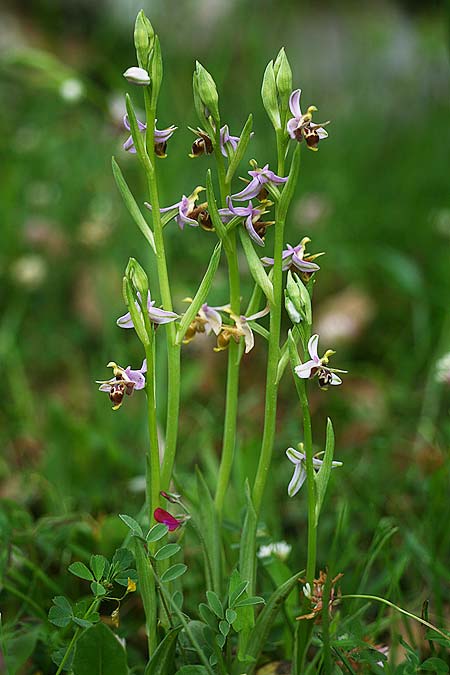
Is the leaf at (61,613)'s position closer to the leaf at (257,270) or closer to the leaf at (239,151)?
the leaf at (257,270)

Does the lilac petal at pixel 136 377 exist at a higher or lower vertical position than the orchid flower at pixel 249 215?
lower

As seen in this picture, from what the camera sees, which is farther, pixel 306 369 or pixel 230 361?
pixel 230 361

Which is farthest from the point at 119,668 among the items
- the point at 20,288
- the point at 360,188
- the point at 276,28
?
the point at 276,28

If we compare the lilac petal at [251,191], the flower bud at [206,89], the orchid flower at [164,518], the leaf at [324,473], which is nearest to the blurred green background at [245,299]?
the leaf at [324,473]

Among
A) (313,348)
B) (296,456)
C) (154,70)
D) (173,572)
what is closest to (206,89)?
(154,70)

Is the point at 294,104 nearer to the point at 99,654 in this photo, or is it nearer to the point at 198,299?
the point at 198,299

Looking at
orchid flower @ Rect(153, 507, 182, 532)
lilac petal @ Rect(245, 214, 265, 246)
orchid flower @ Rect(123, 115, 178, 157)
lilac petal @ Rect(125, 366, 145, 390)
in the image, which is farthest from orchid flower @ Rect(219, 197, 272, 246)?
orchid flower @ Rect(153, 507, 182, 532)

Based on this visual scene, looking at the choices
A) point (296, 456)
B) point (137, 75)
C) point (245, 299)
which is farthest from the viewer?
point (245, 299)
